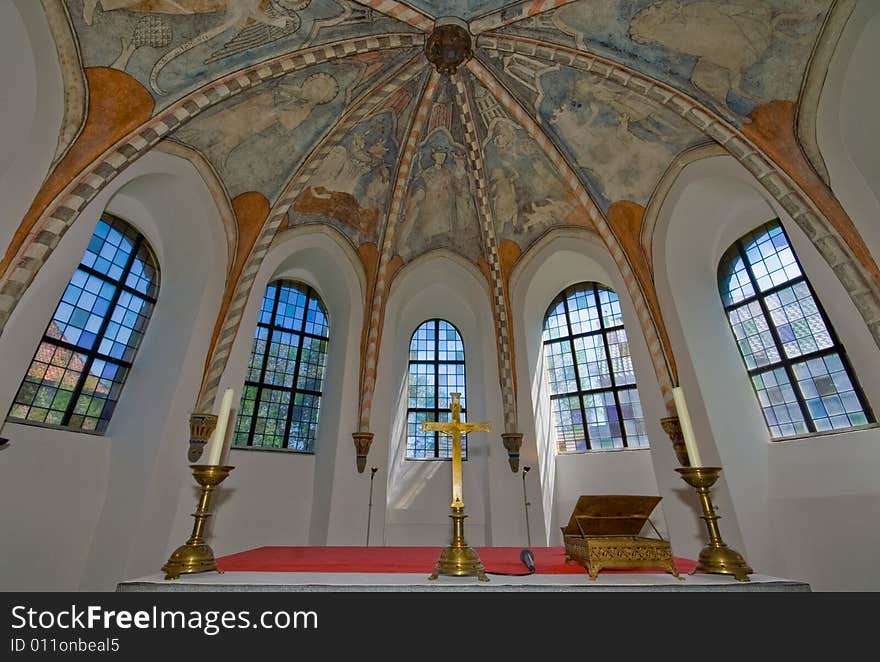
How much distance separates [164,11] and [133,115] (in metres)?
1.37

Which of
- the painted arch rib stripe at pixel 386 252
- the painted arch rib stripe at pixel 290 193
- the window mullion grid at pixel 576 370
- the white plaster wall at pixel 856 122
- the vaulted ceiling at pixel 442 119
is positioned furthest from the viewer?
the window mullion grid at pixel 576 370

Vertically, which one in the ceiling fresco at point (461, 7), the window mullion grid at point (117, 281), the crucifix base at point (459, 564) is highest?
the ceiling fresco at point (461, 7)

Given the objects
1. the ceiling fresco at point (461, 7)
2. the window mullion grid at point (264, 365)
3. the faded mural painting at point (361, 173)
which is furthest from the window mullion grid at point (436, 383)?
the ceiling fresco at point (461, 7)

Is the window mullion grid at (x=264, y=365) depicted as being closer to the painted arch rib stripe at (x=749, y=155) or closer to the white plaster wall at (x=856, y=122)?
the painted arch rib stripe at (x=749, y=155)

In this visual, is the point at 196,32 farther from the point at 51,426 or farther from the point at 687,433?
the point at 687,433

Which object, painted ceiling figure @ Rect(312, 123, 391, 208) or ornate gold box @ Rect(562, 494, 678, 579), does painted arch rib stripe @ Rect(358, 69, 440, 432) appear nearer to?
painted ceiling figure @ Rect(312, 123, 391, 208)

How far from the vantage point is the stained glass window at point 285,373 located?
9227mm

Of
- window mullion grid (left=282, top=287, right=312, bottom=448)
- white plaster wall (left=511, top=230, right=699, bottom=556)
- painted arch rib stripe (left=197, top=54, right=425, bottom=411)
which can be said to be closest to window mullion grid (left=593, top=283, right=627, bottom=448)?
white plaster wall (left=511, top=230, right=699, bottom=556)

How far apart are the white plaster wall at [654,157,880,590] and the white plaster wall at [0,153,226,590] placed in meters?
8.25

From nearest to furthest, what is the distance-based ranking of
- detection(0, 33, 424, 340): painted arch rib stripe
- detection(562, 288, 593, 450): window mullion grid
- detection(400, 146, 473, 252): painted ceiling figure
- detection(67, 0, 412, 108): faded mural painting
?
detection(0, 33, 424, 340): painted arch rib stripe, detection(67, 0, 412, 108): faded mural painting, detection(400, 146, 473, 252): painted ceiling figure, detection(562, 288, 593, 450): window mullion grid

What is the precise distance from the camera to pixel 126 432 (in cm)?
686

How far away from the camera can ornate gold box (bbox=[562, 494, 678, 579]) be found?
9.64 feet

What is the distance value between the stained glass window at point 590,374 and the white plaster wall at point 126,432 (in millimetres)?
7823
